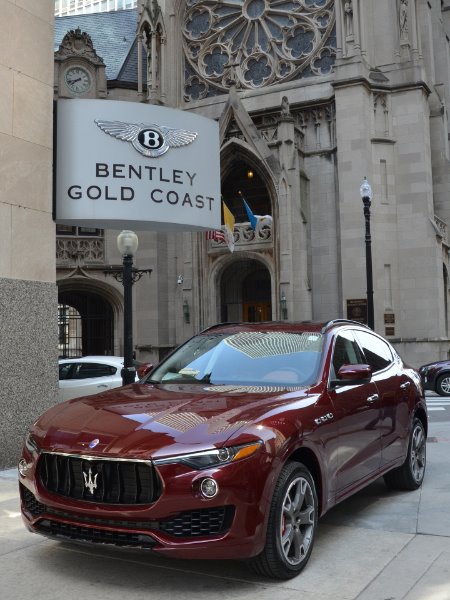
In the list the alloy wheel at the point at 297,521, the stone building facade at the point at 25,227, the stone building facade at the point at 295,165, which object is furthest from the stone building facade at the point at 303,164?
the alloy wheel at the point at 297,521

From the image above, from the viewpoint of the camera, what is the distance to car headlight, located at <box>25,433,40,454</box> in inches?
176

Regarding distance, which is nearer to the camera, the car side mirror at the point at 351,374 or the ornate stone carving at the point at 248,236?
the car side mirror at the point at 351,374

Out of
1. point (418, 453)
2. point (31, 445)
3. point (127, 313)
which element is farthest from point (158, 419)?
point (127, 313)

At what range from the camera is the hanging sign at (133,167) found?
939 cm

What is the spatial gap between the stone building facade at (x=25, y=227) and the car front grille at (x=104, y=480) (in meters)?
4.05

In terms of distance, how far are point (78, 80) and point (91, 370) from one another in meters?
21.9

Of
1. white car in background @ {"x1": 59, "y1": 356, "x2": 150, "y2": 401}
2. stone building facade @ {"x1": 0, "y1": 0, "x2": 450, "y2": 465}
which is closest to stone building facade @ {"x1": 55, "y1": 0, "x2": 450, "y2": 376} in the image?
stone building facade @ {"x1": 0, "y1": 0, "x2": 450, "y2": 465}

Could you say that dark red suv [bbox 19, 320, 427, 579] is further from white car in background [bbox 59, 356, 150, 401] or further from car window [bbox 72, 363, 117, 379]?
car window [bbox 72, 363, 117, 379]

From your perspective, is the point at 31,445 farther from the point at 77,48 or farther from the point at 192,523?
the point at 77,48

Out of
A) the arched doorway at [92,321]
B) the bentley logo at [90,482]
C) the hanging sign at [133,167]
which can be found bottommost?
the bentley logo at [90,482]

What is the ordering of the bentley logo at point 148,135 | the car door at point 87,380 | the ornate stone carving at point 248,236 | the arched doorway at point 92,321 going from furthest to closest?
the arched doorway at point 92,321 < the ornate stone carving at point 248,236 < the car door at point 87,380 < the bentley logo at point 148,135

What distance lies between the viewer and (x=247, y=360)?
5.51 meters

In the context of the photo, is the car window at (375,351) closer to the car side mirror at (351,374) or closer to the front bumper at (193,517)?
the car side mirror at (351,374)

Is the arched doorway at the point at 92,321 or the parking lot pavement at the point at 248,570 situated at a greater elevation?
the arched doorway at the point at 92,321
